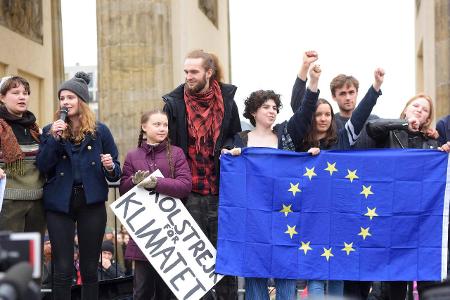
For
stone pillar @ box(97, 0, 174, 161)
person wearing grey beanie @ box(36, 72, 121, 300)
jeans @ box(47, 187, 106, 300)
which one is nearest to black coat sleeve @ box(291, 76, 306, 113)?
person wearing grey beanie @ box(36, 72, 121, 300)

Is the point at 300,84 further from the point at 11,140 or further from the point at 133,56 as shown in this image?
the point at 133,56

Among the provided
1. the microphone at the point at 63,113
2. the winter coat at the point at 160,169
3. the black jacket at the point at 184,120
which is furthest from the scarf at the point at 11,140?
the black jacket at the point at 184,120

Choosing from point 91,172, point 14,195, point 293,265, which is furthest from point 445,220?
point 14,195

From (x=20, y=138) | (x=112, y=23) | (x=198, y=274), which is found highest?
(x=112, y=23)

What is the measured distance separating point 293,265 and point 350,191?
735mm

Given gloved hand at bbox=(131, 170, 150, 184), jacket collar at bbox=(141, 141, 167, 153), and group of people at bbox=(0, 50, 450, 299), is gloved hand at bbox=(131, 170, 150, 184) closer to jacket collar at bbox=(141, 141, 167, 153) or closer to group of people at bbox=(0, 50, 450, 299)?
group of people at bbox=(0, 50, 450, 299)

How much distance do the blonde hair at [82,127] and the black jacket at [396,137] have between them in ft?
7.21

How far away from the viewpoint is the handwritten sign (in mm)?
6285

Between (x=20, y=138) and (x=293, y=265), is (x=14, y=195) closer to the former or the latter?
(x=20, y=138)

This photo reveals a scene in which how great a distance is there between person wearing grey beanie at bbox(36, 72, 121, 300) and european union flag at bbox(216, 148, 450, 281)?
37.7 inches

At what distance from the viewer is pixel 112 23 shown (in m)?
16.6

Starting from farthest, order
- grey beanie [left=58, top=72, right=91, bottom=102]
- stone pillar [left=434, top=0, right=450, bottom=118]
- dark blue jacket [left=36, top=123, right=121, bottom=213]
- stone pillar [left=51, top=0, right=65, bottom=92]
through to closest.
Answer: stone pillar [left=51, top=0, right=65, bottom=92]
stone pillar [left=434, top=0, right=450, bottom=118]
grey beanie [left=58, top=72, right=91, bottom=102]
dark blue jacket [left=36, top=123, right=121, bottom=213]

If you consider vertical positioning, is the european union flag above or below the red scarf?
below

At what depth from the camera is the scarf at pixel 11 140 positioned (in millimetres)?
6164
